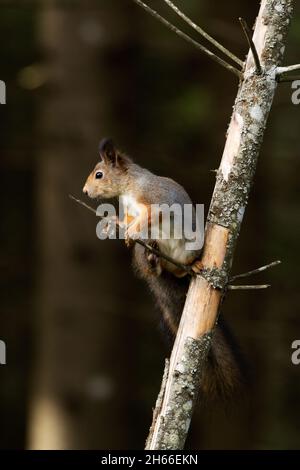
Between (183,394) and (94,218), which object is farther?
(94,218)

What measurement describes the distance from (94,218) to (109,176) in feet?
6.71

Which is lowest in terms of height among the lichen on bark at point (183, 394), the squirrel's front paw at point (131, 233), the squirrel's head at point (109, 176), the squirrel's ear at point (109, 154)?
the lichen on bark at point (183, 394)

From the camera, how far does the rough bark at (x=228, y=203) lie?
7.55ft

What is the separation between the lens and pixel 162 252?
2.78 m

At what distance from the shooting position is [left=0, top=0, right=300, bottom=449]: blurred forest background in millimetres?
5156

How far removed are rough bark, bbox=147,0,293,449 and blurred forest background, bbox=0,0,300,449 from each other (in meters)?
2.00

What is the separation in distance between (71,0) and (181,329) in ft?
11.0

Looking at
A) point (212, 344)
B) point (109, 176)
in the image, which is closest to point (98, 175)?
point (109, 176)

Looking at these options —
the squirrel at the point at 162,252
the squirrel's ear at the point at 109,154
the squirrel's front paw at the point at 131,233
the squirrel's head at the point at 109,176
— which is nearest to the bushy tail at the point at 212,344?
the squirrel at the point at 162,252

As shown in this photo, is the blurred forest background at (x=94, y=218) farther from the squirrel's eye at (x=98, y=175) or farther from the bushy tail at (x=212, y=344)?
the squirrel's eye at (x=98, y=175)

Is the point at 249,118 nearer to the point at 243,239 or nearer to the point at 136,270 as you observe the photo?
the point at 136,270

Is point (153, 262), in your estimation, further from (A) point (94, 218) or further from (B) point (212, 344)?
(A) point (94, 218)

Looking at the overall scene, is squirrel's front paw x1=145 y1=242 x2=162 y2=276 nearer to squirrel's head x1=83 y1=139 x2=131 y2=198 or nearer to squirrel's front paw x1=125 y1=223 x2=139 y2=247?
squirrel's front paw x1=125 y1=223 x2=139 y2=247
